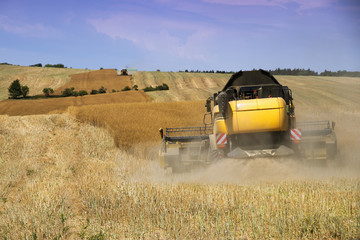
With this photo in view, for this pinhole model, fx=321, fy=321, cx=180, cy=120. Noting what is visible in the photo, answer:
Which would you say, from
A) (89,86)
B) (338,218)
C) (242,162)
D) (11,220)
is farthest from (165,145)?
(89,86)

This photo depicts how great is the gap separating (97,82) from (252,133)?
4950cm

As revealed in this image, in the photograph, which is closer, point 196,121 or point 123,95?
point 196,121

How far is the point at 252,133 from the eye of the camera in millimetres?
9102

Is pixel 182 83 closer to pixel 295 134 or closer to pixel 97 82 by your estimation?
pixel 97 82

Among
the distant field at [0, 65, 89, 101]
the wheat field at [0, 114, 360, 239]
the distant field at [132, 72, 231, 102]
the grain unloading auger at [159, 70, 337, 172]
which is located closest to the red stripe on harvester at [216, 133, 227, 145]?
the grain unloading auger at [159, 70, 337, 172]

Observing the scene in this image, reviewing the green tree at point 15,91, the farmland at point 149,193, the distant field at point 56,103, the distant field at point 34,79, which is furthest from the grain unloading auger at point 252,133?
the distant field at point 34,79

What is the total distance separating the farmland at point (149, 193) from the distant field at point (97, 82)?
3426cm

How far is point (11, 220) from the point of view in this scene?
18.4 feet

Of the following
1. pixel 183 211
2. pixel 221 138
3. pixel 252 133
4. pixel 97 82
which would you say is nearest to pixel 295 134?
pixel 252 133

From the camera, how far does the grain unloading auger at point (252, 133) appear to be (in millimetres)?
8805

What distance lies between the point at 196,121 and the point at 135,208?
43.8ft

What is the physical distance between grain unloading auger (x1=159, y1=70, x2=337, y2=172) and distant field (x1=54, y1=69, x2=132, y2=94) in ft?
131

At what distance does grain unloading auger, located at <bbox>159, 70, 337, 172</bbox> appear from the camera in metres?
8.80

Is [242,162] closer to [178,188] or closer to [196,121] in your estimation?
[178,188]
